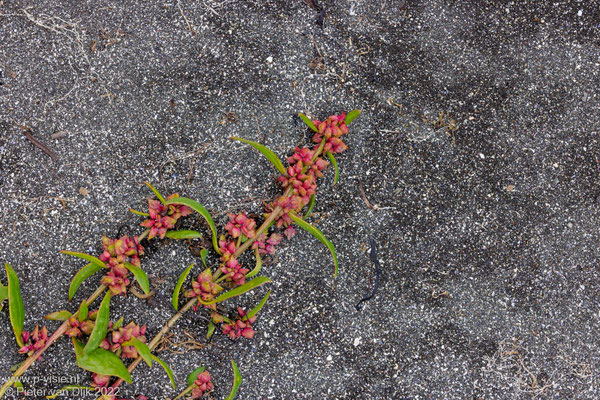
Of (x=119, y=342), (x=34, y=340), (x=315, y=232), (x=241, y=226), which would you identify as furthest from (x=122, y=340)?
(x=315, y=232)

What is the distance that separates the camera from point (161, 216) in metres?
1.81

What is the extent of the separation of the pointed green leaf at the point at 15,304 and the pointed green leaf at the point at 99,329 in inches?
11.8

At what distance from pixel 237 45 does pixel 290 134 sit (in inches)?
17.7

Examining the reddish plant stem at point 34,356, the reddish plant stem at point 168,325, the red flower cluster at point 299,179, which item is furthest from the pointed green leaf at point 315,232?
the reddish plant stem at point 34,356

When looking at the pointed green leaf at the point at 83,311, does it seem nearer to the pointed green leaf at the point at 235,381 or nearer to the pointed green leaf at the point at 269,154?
the pointed green leaf at the point at 235,381

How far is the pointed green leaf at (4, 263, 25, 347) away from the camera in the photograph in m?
1.66

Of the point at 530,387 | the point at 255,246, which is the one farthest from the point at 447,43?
the point at 530,387

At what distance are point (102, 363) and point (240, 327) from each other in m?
0.50

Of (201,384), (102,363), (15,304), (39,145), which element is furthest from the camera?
(39,145)

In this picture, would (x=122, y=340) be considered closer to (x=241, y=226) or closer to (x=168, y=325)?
(x=168, y=325)

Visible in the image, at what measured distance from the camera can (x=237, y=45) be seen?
198 centimetres

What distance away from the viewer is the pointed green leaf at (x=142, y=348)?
5.21 ft

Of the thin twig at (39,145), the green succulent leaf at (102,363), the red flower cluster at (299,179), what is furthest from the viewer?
the thin twig at (39,145)

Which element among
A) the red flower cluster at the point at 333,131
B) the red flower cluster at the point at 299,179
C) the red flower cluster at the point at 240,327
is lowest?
the red flower cluster at the point at 240,327
